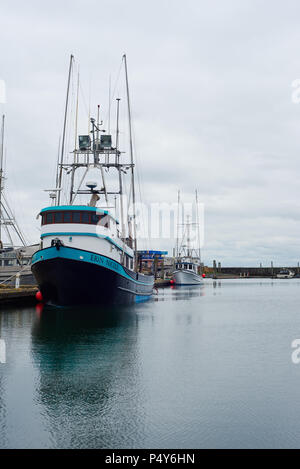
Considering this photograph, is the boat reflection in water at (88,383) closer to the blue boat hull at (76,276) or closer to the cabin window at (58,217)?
the blue boat hull at (76,276)

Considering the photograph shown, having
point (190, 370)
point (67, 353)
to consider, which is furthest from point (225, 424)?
point (67, 353)

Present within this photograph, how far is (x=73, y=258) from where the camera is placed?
102 feet

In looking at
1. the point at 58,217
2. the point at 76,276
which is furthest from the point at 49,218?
the point at 76,276

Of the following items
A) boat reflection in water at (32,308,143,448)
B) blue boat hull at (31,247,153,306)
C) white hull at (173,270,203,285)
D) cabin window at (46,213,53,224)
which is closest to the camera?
boat reflection in water at (32,308,143,448)

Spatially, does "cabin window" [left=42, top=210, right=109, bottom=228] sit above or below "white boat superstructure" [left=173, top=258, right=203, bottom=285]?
above

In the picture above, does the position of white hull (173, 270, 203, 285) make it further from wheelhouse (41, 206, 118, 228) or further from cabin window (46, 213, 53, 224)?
cabin window (46, 213, 53, 224)

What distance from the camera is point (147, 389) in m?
11.6

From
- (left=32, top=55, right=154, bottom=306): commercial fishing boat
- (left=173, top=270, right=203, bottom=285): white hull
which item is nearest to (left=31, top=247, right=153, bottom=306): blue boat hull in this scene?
(left=32, top=55, right=154, bottom=306): commercial fishing boat

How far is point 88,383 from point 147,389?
1.59m

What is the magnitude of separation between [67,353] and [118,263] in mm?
19166

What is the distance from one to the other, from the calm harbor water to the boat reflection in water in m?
0.02

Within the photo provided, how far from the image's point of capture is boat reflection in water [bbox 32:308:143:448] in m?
8.41

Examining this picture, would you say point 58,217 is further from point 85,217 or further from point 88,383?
point 88,383
